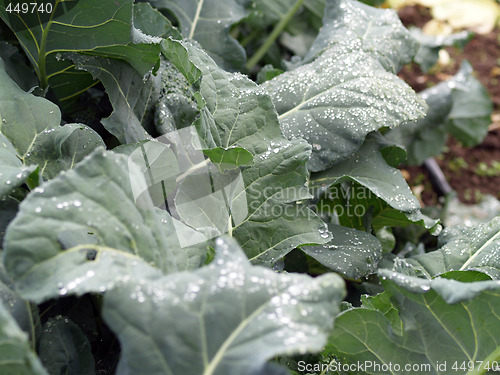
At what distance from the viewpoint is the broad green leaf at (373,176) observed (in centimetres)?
99

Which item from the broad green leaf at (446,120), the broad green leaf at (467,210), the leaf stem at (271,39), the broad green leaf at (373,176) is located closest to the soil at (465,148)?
the broad green leaf at (467,210)

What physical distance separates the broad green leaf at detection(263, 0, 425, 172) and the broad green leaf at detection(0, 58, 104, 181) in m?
0.42

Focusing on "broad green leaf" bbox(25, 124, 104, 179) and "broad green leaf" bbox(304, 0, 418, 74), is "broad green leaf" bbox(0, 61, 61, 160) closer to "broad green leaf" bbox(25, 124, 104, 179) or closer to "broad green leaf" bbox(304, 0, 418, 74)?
"broad green leaf" bbox(25, 124, 104, 179)

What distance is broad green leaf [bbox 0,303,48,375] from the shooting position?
19.6 inches

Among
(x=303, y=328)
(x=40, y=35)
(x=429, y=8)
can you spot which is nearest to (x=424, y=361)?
(x=303, y=328)

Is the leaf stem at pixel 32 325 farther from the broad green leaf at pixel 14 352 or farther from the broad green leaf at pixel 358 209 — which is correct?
the broad green leaf at pixel 358 209

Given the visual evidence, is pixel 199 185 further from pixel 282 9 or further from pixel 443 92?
pixel 443 92

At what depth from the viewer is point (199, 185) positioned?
898 mm

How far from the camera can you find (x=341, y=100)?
3.31ft

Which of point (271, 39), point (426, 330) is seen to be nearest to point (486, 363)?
point (426, 330)

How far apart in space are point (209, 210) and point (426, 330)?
1.36ft

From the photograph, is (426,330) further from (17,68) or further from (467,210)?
(467,210)

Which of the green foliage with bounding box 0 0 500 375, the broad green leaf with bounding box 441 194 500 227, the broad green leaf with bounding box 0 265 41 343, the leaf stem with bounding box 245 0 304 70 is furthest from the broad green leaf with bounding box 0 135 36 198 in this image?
the broad green leaf with bounding box 441 194 500 227

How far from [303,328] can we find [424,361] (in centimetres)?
35
